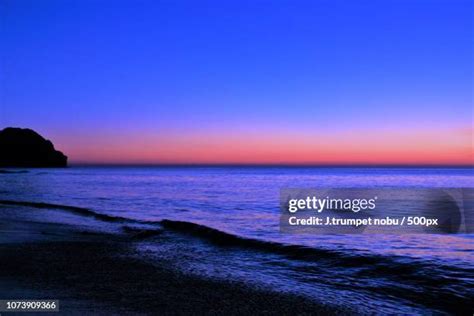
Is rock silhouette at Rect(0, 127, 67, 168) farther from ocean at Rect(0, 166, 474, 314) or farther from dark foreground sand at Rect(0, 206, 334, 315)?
dark foreground sand at Rect(0, 206, 334, 315)

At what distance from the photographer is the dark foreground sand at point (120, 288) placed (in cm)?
807

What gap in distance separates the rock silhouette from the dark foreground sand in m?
198

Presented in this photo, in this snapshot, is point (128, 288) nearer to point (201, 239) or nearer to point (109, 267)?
point (109, 267)

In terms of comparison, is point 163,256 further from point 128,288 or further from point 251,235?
point 251,235

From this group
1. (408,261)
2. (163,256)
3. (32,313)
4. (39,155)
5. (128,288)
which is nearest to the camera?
(32,313)

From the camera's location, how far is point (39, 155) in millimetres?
196375

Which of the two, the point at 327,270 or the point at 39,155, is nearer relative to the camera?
the point at 327,270

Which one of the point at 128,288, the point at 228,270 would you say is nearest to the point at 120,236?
the point at 228,270

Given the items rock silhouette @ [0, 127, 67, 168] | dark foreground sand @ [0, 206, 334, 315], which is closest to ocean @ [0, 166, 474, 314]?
dark foreground sand @ [0, 206, 334, 315]

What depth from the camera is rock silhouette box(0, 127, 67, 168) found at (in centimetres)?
18812

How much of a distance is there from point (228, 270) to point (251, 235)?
6437mm

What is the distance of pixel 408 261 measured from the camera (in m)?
12.7

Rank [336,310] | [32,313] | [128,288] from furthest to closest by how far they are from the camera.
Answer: [128,288]
[336,310]
[32,313]

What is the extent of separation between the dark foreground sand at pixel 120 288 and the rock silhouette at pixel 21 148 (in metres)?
198
